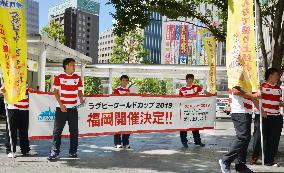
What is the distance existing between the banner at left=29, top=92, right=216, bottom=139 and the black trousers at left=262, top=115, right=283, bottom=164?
120 inches

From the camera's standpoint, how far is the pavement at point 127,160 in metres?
6.61

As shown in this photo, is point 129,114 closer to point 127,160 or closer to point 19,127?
point 127,160

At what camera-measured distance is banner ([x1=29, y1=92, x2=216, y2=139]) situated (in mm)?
8391

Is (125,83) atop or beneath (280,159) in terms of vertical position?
atop

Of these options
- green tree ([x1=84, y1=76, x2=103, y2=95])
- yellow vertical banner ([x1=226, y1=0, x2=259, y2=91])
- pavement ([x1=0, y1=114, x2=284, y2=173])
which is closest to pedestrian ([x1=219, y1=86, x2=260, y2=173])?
yellow vertical banner ([x1=226, y1=0, x2=259, y2=91])

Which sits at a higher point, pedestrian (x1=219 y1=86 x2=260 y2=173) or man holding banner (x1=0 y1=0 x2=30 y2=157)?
man holding banner (x1=0 y1=0 x2=30 y2=157)

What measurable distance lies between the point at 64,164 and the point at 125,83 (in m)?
3.16

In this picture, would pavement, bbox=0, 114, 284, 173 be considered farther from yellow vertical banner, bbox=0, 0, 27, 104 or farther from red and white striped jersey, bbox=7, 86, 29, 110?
yellow vertical banner, bbox=0, 0, 27, 104

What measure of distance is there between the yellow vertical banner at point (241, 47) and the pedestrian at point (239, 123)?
173 mm

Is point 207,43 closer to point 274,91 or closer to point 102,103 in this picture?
point 102,103

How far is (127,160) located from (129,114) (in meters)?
2.09

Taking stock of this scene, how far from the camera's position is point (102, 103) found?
9172 mm

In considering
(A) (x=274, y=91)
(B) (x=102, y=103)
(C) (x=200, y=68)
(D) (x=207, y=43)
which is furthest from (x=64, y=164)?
(C) (x=200, y=68)

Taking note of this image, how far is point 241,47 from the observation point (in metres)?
6.52
